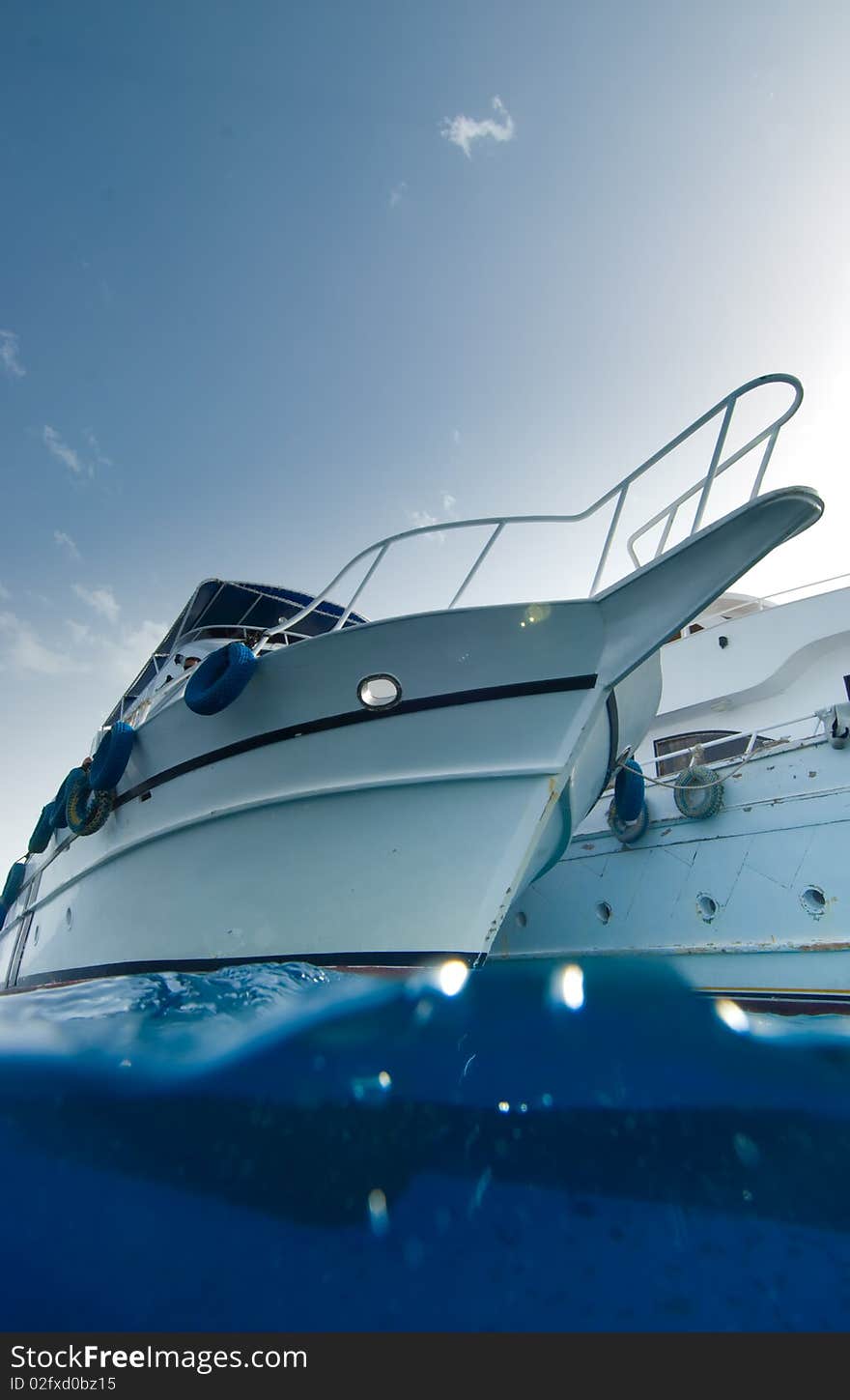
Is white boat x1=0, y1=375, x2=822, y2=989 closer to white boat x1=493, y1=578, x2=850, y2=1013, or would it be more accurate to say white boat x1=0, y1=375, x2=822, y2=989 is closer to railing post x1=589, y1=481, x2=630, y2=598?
railing post x1=589, y1=481, x2=630, y2=598

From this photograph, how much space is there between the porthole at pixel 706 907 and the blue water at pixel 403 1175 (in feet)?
12.2

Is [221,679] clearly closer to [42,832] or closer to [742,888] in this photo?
[42,832]

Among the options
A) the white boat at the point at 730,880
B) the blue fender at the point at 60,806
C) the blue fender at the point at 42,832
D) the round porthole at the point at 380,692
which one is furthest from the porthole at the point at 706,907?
the blue fender at the point at 42,832

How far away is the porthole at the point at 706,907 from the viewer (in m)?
7.64

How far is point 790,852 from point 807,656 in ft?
20.5

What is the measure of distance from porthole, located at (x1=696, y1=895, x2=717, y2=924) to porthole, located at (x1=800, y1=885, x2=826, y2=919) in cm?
103

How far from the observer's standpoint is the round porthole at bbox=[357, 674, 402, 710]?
16.5 feet

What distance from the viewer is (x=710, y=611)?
15344mm

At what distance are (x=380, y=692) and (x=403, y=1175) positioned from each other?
3352 mm

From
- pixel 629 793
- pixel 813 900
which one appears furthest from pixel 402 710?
pixel 813 900

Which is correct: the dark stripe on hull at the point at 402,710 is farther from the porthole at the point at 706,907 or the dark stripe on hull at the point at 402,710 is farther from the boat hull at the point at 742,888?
the porthole at the point at 706,907

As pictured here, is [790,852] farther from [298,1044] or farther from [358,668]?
[298,1044]

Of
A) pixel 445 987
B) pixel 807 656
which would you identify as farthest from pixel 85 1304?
pixel 807 656

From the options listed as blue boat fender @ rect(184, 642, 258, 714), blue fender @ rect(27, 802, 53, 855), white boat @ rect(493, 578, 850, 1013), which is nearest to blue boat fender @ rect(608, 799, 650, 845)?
white boat @ rect(493, 578, 850, 1013)
